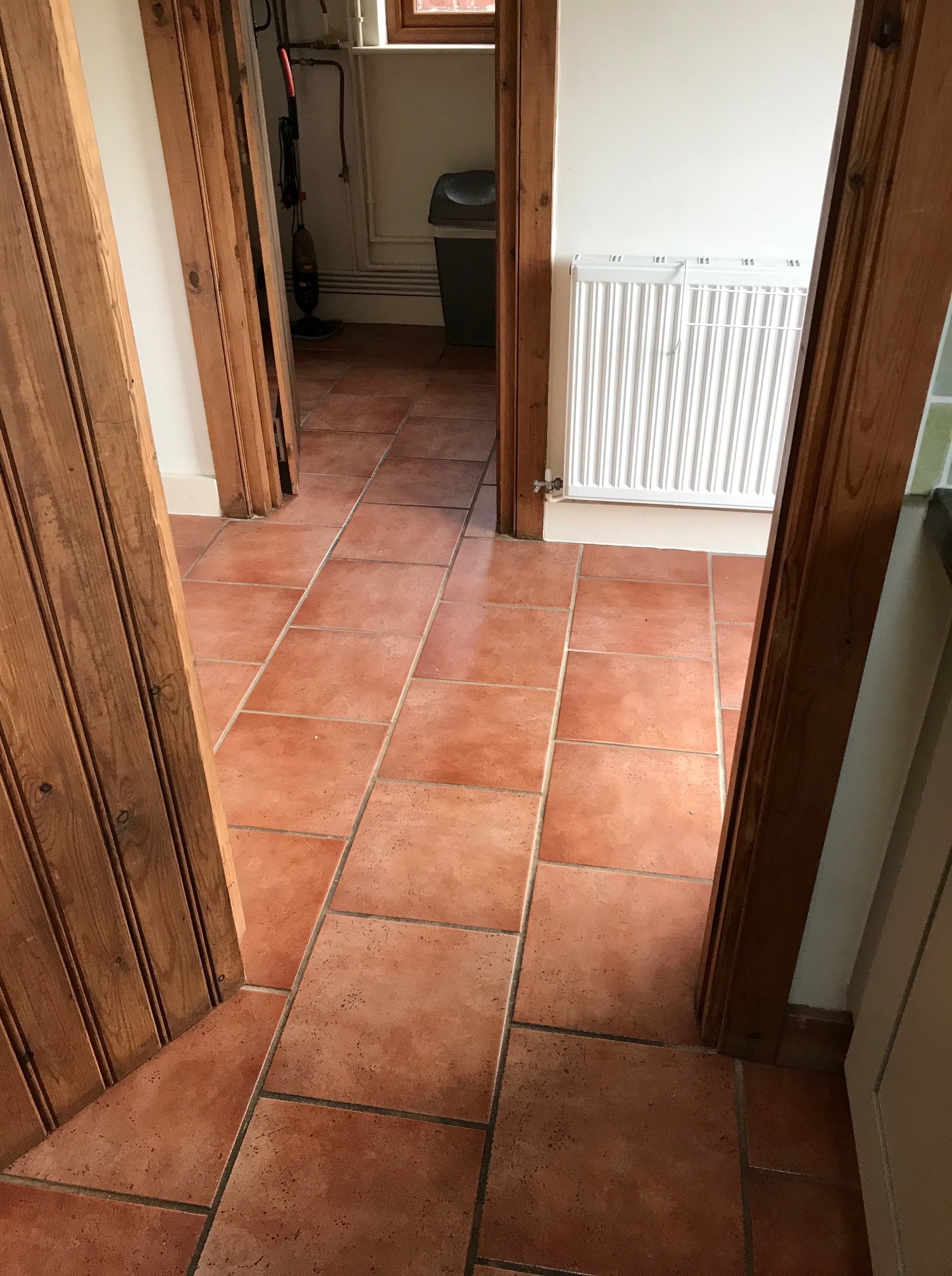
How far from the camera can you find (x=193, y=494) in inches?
133

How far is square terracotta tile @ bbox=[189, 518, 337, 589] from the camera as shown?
3.07 meters

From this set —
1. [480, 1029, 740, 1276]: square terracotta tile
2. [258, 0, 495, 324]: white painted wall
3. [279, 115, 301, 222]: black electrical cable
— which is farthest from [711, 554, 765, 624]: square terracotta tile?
[279, 115, 301, 222]: black electrical cable

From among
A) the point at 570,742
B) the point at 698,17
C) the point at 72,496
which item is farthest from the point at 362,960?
the point at 698,17

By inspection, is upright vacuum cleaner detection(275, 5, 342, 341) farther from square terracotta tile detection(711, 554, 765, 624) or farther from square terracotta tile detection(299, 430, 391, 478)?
square terracotta tile detection(711, 554, 765, 624)

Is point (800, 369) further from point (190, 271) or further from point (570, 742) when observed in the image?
point (190, 271)

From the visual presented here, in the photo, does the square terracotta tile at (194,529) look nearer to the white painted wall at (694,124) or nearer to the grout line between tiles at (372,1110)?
the white painted wall at (694,124)

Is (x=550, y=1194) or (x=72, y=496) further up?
(x=72, y=496)

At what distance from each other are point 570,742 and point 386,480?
61.3 inches

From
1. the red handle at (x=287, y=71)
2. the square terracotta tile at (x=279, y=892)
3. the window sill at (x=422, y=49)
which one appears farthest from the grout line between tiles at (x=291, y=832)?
the window sill at (x=422, y=49)

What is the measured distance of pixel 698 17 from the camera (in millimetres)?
2463

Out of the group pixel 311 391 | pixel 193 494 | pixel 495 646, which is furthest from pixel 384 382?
pixel 495 646

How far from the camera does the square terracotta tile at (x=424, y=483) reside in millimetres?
3469

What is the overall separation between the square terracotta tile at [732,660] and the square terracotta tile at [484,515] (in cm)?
85

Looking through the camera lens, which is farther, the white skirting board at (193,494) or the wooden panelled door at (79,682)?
the white skirting board at (193,494)
